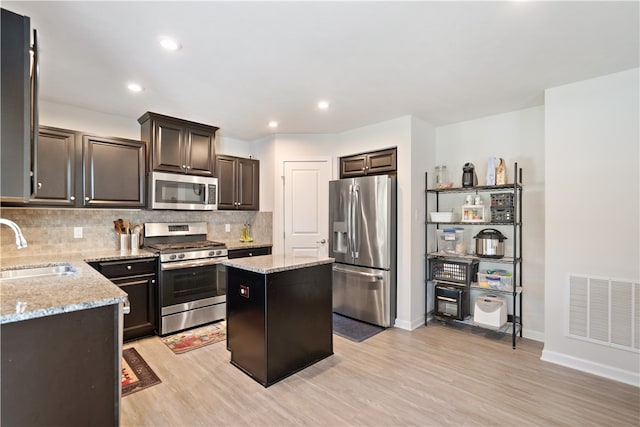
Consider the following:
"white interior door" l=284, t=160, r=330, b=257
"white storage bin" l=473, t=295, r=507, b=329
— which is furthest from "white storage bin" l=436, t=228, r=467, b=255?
"white interior door" l=284, t=160, r=330, b=257

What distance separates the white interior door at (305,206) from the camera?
4.51 m

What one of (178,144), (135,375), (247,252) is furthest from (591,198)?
(178,144)

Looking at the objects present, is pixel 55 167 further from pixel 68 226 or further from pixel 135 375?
pixel 135 375

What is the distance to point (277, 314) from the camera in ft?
8.11

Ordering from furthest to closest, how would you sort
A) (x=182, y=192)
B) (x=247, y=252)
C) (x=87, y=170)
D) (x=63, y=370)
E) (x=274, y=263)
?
(x=247, y=252)
(x=182, y=192)
(x=87, y=170)
(x=274, y=263)
(x=63, y=370)

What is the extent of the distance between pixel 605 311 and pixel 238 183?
4310mm

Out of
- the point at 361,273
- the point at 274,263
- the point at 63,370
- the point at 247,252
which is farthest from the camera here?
the point at 247,252

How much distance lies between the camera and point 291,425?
6.53 ft

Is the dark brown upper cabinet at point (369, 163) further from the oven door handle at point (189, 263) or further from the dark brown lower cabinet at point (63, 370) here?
the dark brown lower cabinet at point (63, 370)

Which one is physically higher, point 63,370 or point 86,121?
point 86,121

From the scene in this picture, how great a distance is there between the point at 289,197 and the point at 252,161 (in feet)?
2.80

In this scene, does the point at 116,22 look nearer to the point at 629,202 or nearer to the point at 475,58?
the point at 475,58

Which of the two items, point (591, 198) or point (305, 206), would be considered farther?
point (305, 206)

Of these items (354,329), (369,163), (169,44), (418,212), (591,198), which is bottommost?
(354,329)
